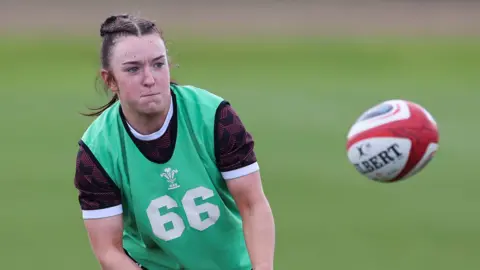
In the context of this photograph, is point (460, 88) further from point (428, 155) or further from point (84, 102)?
point (428, 155)

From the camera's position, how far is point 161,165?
5.43m

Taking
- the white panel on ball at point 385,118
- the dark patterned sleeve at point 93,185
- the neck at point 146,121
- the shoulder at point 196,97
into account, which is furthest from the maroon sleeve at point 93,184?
the white panel on ball at point 385,118

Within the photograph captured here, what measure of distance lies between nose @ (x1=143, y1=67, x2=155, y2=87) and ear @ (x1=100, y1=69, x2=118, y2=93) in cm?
28

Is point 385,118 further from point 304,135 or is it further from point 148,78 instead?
point 304,135

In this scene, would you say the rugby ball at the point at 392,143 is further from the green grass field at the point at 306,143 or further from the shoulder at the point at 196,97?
the green grass field at the point at 306,143

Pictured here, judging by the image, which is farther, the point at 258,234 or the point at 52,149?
the point at 52,149

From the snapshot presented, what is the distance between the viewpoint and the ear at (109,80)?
5422mm

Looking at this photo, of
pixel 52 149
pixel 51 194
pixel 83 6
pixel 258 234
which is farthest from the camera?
pixel 83 6

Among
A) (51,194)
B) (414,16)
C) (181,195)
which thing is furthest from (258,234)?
(414,16)

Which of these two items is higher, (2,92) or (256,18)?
(256,18)

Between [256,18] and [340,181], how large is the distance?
17.3 m

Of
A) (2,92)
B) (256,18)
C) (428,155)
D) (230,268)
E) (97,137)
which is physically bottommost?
(230,268)

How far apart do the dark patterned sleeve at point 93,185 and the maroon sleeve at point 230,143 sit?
0.53 m

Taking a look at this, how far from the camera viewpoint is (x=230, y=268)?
18.9 feet
